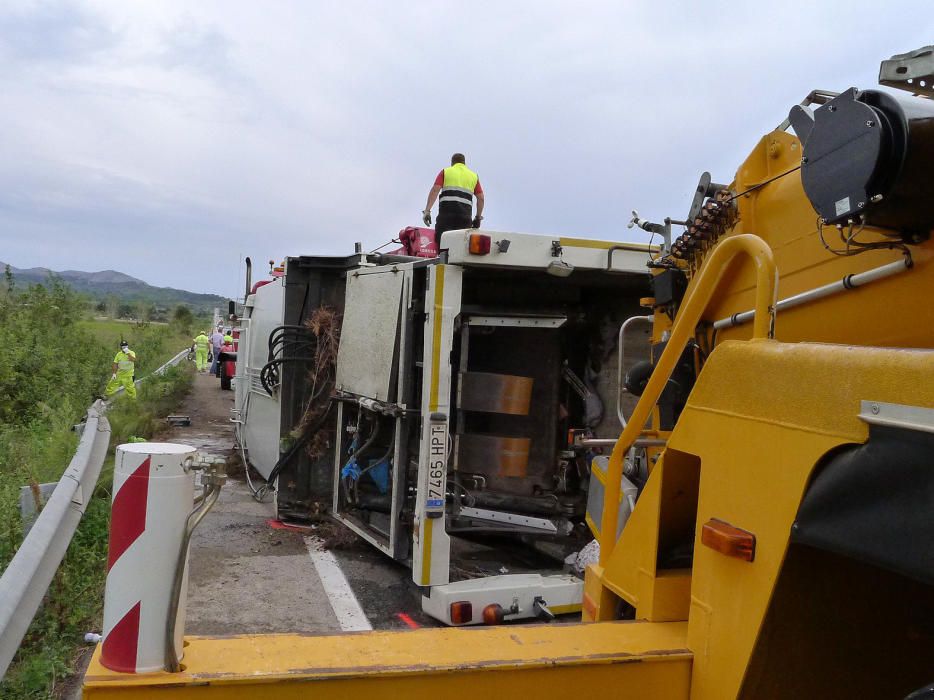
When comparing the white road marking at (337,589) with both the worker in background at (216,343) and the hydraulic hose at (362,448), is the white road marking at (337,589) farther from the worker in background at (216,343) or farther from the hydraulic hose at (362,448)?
the worker in background at (216,343)

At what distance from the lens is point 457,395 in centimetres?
607

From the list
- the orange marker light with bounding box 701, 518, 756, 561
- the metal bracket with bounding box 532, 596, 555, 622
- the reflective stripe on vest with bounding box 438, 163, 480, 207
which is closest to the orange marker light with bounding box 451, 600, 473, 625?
the metal bracket with bounding box 532, 596, 555, 622

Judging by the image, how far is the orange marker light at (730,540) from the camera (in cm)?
176

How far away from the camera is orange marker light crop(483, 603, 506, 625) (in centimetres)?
523

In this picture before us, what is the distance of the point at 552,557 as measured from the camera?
Answer: 640 cm

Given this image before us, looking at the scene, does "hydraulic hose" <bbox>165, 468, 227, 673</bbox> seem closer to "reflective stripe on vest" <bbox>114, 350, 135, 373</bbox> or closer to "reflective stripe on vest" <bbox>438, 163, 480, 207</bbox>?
"reflective stripe on vest" <bbox>438, 163, 480, 207</bbox>

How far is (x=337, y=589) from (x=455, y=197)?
3840 millimetres

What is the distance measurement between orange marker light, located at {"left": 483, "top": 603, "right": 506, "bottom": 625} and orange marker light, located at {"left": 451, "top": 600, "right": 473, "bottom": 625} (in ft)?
0.36

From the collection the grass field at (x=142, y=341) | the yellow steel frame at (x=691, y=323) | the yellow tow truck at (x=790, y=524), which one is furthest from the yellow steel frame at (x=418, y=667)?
the grass field at (x=142, y=341)

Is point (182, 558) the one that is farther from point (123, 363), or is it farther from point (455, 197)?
point (123, 363)

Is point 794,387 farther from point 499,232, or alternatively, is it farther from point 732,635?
point 499,232

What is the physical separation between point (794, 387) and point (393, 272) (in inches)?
Answer: 176

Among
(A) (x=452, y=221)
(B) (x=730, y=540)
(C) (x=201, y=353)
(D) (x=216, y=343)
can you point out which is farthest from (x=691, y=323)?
(C) (x=201, y=353)

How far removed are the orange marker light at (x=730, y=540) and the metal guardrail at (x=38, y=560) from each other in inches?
114
